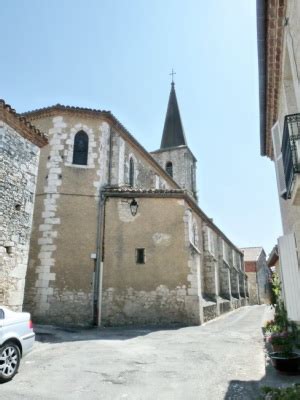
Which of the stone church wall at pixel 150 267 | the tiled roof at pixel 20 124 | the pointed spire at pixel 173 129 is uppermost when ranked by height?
the pointed spire at pixel 173 129

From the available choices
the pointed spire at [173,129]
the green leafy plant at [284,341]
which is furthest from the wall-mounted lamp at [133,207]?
the pointed spire at [173,129]

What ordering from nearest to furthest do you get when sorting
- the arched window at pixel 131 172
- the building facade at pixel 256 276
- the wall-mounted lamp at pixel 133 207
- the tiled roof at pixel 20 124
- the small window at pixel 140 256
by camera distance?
the tiled roof at pixel 20 124 → the small window at pixel 140 256 → the wall-mounted lamp at pixel 133 207 → the arched window at pixel 131 172 → the building facade at pixel 256 276

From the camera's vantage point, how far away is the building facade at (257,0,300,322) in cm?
430

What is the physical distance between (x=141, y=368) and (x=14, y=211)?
186 inches

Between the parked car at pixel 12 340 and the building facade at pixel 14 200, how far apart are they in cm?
203

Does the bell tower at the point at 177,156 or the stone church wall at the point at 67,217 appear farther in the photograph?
the bell tower at the point at 177,156

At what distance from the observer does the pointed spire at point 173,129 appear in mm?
32500

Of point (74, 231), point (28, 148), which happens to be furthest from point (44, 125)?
point (28, 148)

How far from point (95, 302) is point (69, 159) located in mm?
6010

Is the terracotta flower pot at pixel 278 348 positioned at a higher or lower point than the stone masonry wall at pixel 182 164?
lower

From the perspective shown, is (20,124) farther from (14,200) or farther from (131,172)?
(131,172)

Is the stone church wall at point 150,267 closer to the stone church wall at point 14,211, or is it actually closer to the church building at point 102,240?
the church building at point 102,240

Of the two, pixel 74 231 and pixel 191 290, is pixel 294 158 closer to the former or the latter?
pixel 191 290

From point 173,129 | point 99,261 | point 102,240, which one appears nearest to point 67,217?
point 102,240
